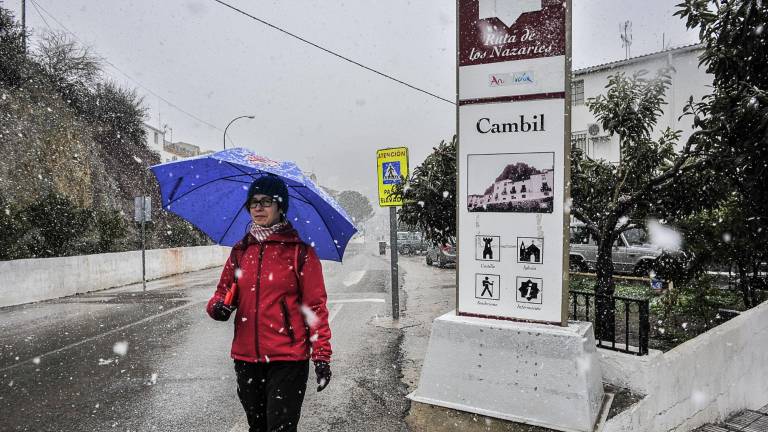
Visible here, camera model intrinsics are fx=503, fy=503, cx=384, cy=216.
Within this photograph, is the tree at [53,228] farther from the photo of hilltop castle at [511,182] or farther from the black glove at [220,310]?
the photo of hilltop castle at [511,182]

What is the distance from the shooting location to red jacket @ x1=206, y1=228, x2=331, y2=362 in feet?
9.02

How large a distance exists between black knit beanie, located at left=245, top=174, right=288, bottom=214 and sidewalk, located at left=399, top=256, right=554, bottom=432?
2.14 metres

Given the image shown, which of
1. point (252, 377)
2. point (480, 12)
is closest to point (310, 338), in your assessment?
point (252, 377)

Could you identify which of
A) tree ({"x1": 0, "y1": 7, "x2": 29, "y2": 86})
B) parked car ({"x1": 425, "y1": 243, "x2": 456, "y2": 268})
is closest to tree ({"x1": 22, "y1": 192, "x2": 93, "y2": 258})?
tree ({"x1": 0, "y1": 7, "x2": 29, "y2": 86})

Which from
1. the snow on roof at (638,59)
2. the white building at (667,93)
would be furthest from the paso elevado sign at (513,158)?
the snow on roof at (638,59)

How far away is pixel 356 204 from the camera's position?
→ 367 feet

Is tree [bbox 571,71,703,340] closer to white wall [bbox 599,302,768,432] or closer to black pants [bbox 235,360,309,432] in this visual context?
white wall [bbox 599,302,768,432]

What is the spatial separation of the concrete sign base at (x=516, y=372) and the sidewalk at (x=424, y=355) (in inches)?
2.7

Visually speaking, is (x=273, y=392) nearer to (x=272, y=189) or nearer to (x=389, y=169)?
(x=272, y=189)

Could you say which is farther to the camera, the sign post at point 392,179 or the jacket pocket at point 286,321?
the sign post at point 392,179

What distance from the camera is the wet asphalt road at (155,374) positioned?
4250 mm

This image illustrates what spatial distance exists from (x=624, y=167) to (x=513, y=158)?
12.0 feet

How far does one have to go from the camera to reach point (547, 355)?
374cm

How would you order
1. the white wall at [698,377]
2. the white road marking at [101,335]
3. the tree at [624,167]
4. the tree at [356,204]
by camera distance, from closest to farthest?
the white wall at [698,377], the white road marking at [101,335], the tree at [624,167], the tree at [356,204]
